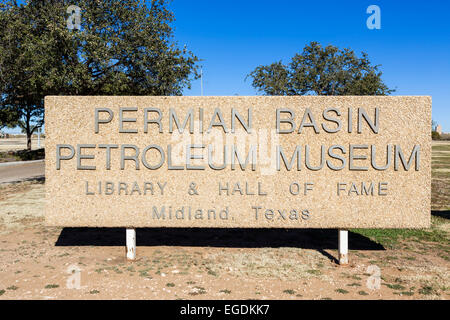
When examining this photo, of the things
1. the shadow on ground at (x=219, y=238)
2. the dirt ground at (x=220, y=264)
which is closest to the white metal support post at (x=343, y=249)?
the dirt ground at (x=220, y=264)

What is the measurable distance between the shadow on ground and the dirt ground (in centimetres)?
3

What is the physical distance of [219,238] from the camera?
Result: 8.91m

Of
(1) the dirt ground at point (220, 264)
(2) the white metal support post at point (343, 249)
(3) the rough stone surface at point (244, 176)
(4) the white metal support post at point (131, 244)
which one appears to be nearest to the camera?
(1) the dirt ground at point (220, 264)

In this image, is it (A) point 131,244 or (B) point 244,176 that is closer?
(B) point 244,176

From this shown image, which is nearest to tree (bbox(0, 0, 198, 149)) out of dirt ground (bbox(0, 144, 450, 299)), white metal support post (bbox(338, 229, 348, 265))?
dirt ground (bbox(0, 144, 450, 299))

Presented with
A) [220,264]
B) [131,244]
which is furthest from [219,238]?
[131,244]

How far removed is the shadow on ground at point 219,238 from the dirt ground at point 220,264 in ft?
0.09

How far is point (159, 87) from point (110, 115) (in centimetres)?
976

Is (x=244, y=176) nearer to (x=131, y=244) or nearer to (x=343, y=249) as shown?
(x=343, y=249)

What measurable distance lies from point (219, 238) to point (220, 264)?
2.09 meters

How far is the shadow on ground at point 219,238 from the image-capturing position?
8.29 metres

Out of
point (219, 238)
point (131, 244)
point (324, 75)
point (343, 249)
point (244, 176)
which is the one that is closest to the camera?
point (244, 176)

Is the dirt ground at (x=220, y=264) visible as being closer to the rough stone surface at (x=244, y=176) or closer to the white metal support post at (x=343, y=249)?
the white metal support post at (x=343, y=249)
